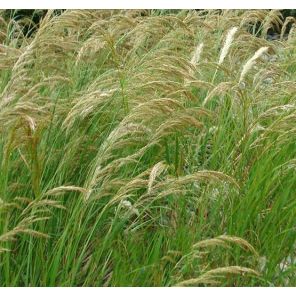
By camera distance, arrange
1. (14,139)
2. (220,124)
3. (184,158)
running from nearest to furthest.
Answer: (14,139) < (184,158) < (220,124)

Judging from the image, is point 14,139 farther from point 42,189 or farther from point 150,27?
point 150,27

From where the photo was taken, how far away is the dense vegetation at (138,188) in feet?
8.91

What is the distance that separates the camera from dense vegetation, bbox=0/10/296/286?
2.72m

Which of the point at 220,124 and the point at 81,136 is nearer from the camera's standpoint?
the point at 81,136

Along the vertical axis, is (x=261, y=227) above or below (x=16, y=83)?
below

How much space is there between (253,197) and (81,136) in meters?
0.82

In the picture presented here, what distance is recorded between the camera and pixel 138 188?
2805 millimetres

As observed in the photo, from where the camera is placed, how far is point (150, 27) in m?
4.23

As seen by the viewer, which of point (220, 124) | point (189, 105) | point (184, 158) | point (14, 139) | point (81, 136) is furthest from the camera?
point (189, 105)

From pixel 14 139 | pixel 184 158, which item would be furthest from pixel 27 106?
pixel 184 158
